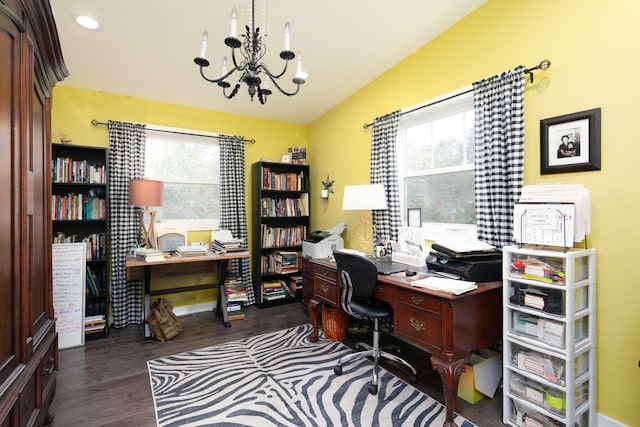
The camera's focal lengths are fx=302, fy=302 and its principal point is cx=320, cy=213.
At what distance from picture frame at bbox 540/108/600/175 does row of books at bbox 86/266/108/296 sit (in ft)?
13.2

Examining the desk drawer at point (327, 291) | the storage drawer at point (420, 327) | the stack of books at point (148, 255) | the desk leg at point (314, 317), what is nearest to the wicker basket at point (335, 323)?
the desk leg at point (314, 317)

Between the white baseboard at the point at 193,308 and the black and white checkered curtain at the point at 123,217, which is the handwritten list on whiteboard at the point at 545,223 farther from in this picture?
the black and white checkered curtain at the point at 123,217

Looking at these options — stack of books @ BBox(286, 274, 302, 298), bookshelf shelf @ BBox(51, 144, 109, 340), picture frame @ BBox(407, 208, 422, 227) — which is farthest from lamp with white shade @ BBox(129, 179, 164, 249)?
picture frame @ BBox(407, 208, 422, 227)

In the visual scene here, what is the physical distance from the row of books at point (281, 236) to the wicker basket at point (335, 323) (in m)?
1.47

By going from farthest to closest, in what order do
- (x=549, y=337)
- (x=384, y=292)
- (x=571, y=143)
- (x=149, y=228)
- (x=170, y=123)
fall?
1. (x=170, y=123)
2. (x=149, y=228)
3. (x=384, y=292)
4. (x=571, y=143)
5. (x=549, y=337)

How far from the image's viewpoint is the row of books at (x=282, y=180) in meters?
4.06

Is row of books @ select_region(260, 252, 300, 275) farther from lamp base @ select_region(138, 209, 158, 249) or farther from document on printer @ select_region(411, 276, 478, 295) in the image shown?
document on printer @ select_region(411, 276, 478, 295)

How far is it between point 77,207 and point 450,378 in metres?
3.64

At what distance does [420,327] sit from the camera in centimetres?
180

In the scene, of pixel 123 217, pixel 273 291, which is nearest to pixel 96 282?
pixel 123 217

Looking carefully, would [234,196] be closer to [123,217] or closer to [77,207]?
[123,217]

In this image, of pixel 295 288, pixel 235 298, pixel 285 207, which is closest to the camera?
pixel 235 298

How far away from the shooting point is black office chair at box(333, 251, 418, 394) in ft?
6.72

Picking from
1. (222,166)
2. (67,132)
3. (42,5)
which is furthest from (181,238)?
(42,5)
